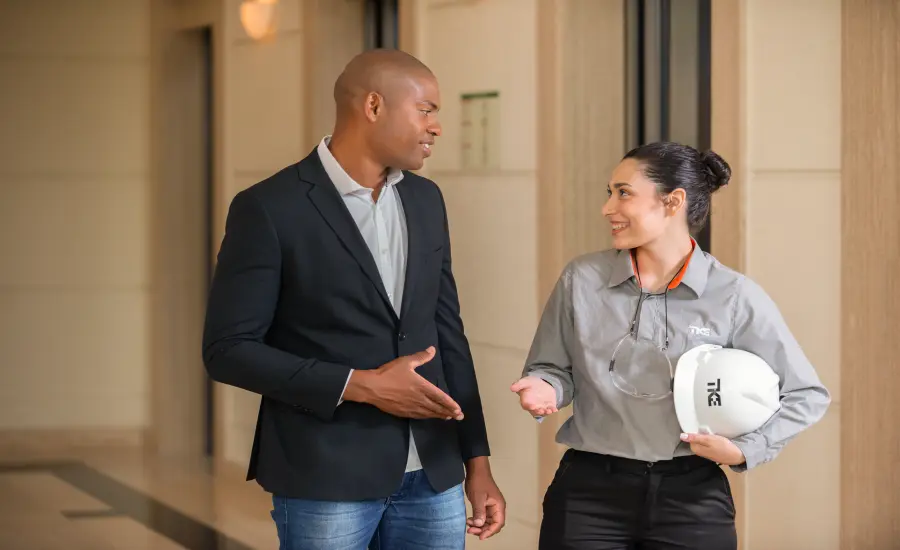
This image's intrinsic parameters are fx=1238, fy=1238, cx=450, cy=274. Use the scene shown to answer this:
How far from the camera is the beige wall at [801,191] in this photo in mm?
3773

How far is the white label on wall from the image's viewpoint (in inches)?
191

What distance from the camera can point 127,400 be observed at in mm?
8281

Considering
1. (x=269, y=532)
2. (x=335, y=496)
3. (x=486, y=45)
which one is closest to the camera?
(x=335, y=496)

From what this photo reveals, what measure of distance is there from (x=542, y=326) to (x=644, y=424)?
0.31 m

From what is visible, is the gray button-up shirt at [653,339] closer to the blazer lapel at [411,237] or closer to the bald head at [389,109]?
the blazer lapel at [411,237]

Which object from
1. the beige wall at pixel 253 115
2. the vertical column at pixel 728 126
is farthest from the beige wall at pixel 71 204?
the vertical column at pixel 728 126

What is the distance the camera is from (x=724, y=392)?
7.48 feet

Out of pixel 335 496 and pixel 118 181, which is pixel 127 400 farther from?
pixel 335 496

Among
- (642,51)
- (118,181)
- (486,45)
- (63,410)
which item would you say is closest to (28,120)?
(118,181)

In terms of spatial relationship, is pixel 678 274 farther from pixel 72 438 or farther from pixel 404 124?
pixel 72 438

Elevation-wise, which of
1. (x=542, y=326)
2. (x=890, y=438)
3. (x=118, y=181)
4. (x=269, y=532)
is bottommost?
(x=269, y=532)

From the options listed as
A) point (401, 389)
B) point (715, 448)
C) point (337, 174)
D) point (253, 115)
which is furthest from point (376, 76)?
point (253, 115)

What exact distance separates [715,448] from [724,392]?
106 mm

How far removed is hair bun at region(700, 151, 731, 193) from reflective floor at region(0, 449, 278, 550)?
3512 millimetres
